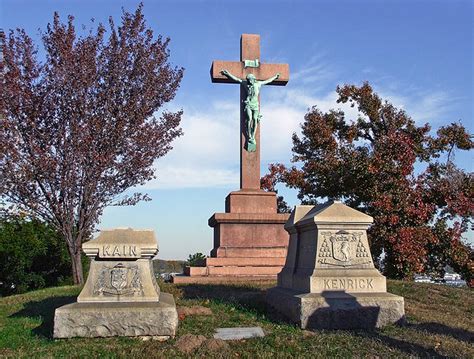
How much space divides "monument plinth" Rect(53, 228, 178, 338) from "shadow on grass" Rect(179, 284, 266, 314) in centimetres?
180

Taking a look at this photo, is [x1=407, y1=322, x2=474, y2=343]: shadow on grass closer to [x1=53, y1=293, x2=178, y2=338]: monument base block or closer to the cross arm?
[x1=53, y1=293, x2=178, y2=338]: monument base block

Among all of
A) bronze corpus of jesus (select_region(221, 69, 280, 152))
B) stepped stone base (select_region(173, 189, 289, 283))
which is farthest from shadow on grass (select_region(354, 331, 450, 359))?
bronze corpus of jesus (select_region(221, 69, 280, 152))

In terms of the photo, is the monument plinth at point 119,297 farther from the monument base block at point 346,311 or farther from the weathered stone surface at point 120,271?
the monument base block at point 346,311

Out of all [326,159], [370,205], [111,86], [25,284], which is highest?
[111,86]

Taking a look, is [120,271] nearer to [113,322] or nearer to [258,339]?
[113,322]

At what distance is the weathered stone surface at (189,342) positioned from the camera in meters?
5.29

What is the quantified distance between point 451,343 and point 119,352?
3.58 meters

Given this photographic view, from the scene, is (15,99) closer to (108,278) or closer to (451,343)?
(108,278)

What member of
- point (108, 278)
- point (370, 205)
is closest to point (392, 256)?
point (370, 205)

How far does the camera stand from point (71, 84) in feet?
43.5

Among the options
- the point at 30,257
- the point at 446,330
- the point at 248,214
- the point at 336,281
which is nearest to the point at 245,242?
the point at 248,214

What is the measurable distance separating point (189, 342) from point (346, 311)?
2095 millimetres

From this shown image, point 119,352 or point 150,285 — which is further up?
point 150,285

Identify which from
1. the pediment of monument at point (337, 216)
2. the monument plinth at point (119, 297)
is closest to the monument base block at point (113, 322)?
the monument plinth at point (119, 297)
